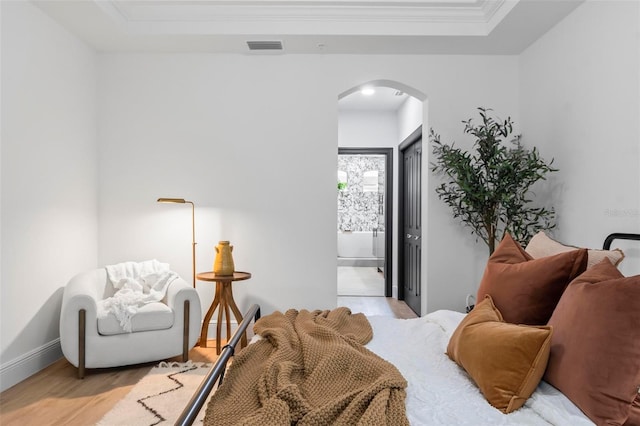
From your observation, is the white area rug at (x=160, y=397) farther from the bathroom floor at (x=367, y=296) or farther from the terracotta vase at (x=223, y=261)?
the bathroom floor at (x=367, y=296)

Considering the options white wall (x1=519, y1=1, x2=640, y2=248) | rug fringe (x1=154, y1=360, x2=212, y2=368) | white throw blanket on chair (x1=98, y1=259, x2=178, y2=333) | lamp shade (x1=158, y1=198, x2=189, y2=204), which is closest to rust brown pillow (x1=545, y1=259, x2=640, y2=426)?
white wall (x1=519, y1=1, x2=640, y2=248)

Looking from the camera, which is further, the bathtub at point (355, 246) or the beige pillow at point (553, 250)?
the bathtub at point (355, 246)

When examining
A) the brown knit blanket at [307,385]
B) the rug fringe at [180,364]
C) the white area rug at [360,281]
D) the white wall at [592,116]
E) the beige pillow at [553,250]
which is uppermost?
the white wall at [592,116]

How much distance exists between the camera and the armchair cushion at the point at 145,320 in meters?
3.27

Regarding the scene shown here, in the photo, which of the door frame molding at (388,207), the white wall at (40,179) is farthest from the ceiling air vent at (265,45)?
the door frame molding at (388,207)

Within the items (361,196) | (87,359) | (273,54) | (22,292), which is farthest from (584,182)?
(361,196)

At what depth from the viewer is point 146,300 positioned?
358 centimetres

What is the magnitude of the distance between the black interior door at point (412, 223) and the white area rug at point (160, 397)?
9.43 feet

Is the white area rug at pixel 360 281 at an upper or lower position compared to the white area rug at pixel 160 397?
lower

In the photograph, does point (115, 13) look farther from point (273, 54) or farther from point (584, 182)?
point (584, 182)

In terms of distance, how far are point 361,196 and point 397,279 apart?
4386 millimetres

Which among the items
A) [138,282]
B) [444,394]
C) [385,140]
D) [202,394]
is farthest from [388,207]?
[202,394]

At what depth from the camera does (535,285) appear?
188 centimetres

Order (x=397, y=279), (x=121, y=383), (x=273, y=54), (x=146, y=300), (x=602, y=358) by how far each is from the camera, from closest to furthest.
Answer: (x=602, y=358) → (x=121, y=383) → (x=146, y=300) → (x=273, y=54) → (x=397, y=279)
